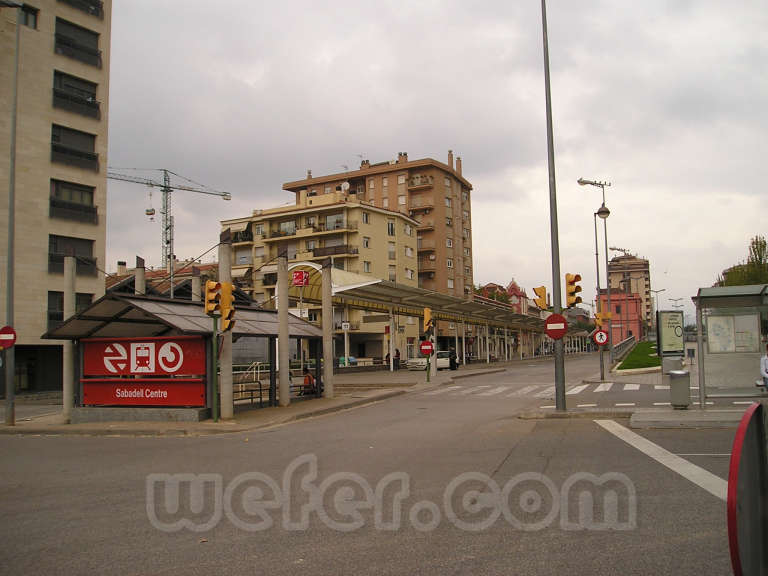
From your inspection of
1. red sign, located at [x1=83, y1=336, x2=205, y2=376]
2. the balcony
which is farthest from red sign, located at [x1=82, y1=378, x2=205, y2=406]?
the balcony

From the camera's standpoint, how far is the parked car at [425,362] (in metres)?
46.8

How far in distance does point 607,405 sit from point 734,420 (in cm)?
538

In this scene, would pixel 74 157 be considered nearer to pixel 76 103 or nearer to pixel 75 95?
pixel 76 103

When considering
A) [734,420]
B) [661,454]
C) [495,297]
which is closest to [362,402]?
[734,420]

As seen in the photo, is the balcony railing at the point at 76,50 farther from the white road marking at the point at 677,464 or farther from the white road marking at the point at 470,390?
the white road marking at the point at 677,464

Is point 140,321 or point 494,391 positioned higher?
point 140,321

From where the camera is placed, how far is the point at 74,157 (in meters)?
40.8

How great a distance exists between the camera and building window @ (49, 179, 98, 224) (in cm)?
3962

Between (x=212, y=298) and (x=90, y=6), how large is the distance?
34.5m

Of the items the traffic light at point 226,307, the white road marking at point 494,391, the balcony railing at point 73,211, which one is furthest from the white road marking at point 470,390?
the balcony railing at point 73,211

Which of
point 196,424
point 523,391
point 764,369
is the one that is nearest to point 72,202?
point 196,424

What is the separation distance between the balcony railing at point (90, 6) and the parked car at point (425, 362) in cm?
3030

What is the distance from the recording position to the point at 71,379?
19.1m

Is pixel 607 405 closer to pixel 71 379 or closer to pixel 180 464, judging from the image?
pixel 180 464
